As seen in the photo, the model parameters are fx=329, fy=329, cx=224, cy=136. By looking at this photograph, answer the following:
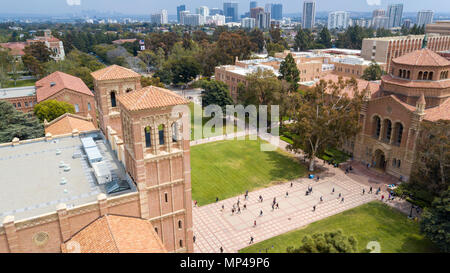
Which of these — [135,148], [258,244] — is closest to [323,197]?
[258,244]

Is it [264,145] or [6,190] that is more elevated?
[6,190]

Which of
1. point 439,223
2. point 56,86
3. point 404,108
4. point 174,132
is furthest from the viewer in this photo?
point 56,86

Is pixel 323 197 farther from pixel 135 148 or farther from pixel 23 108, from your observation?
pixel 23 108

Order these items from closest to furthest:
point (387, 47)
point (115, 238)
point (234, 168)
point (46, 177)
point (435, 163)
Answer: point (115, 238) < point (46, 177) < point (435, 163) < point (234, 168) < point (387, 47)

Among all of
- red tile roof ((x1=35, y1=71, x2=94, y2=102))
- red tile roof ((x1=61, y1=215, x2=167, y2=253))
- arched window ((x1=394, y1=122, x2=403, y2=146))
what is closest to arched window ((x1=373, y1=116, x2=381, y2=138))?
arched window ((x1=394, y1=122, x2=403, y2=146))

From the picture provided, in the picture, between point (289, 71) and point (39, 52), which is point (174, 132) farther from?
point (39, 52)

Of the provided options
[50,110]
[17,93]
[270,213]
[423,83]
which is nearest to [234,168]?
[270,213]
